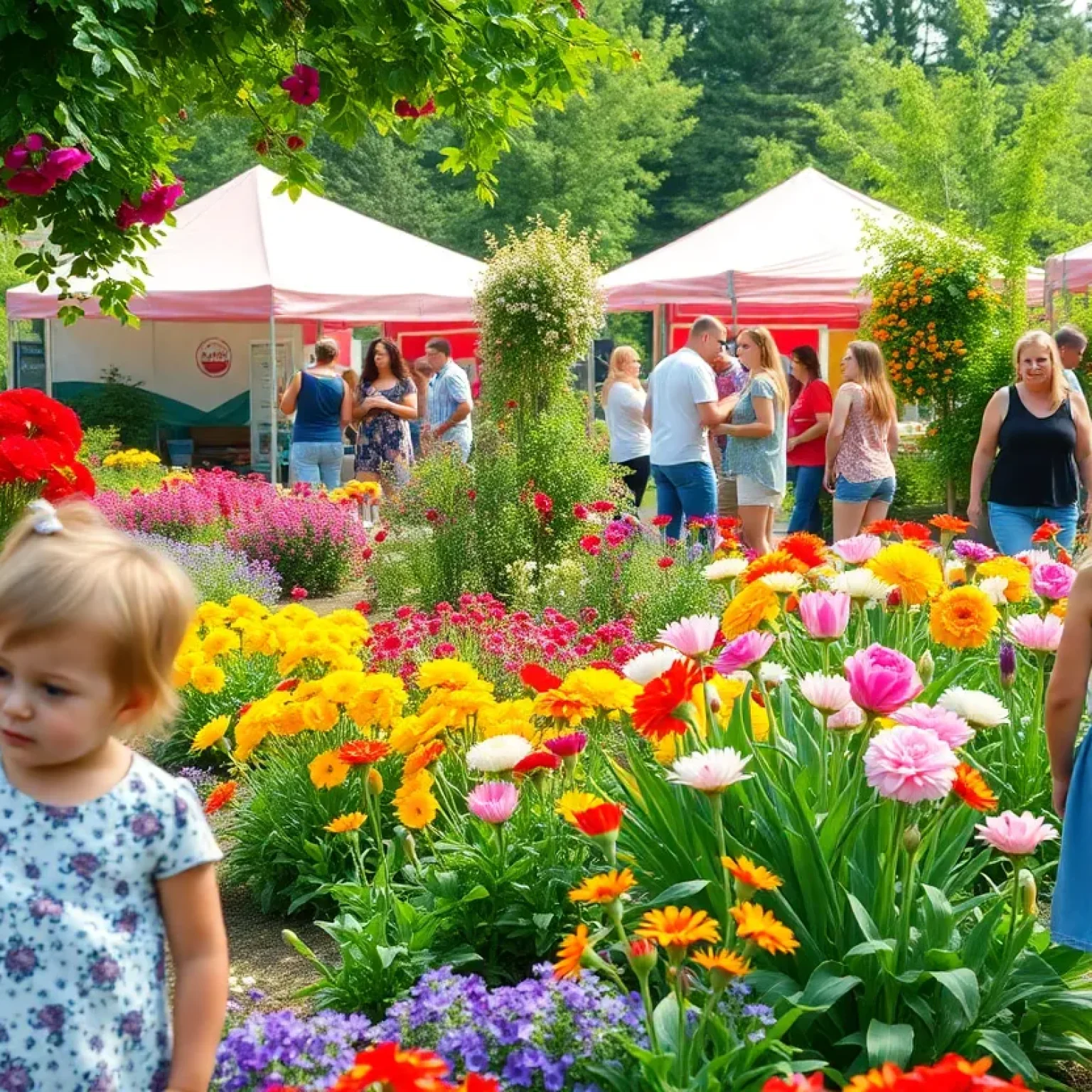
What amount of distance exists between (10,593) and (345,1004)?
5.69ft

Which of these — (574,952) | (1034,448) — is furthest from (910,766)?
(1034,448)

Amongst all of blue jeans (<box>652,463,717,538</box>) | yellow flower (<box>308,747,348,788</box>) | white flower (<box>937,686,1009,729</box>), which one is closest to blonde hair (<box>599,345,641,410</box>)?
blue jeans (<box>652,463,717,538</box>)

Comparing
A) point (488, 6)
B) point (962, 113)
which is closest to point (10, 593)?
point (488, 6)

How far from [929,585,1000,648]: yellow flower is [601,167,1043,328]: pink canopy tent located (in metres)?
11.7

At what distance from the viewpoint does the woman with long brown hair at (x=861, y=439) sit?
9.20 metres

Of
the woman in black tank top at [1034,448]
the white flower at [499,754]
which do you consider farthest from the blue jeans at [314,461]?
the white flower at [499,754]

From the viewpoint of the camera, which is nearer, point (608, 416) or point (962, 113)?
point (608, 416)

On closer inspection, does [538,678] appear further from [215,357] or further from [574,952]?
[215,357]

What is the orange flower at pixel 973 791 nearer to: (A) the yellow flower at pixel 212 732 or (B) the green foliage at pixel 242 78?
(A) the yellow flower at pixel 212 732

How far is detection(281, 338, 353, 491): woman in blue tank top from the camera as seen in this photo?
474 inches

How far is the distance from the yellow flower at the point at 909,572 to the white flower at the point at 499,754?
1199 mm

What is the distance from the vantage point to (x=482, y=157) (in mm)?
5887

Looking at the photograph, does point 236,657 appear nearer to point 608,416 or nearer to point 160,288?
point 608,416

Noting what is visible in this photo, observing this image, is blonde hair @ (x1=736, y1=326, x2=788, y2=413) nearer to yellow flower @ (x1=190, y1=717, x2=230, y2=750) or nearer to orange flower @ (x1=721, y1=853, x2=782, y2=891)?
yellow flower @ (x1=190, y1=717, x2=230, y2=750)
